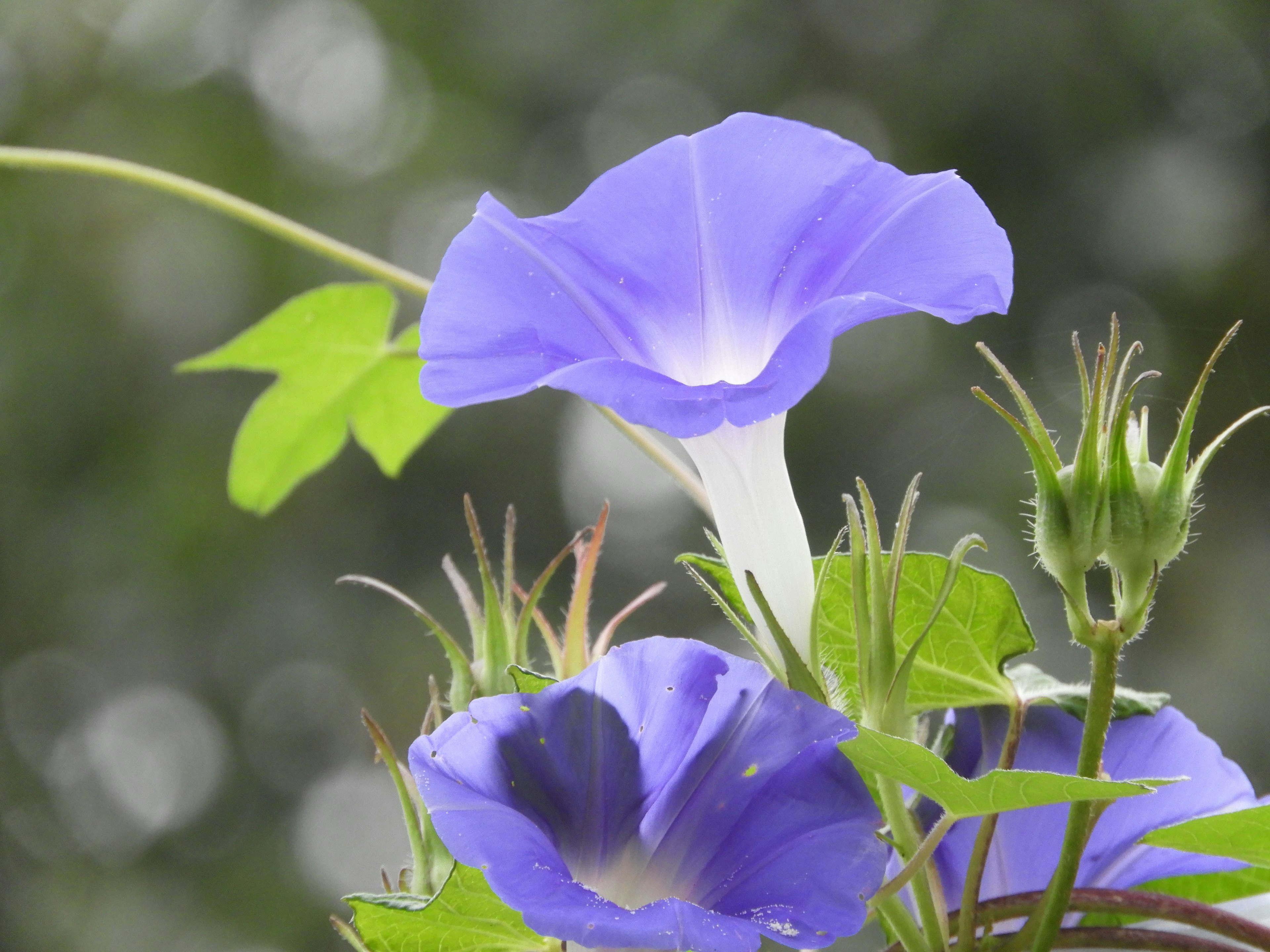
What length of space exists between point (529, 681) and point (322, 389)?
407 millimetres

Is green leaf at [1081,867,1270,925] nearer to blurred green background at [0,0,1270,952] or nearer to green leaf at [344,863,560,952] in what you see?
green leaf at [344,863,560,952]

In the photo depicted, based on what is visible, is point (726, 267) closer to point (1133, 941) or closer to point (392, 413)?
point (1133, 941)

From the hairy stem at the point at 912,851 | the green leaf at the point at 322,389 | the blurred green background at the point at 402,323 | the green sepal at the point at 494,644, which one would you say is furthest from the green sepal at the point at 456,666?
the blurred green background at the point at 402,323

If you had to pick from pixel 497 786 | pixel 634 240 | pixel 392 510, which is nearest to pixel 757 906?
pixel 497 786

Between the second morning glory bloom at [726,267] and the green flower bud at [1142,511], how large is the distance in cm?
5

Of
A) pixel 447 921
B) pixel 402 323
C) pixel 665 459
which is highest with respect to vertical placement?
pixel 402 323

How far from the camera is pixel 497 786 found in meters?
0.29

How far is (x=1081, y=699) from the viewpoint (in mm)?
374

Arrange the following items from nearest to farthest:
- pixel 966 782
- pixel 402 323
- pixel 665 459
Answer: pixel 966 782 < pixel 665 459 < pixel 402 323

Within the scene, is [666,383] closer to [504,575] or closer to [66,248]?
[504,575]

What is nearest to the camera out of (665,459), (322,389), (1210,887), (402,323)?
(1210,887)

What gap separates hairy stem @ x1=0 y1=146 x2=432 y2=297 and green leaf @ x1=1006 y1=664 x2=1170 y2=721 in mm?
290

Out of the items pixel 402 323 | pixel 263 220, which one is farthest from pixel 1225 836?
pixel 402 323

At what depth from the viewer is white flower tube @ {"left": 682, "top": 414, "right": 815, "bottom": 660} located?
33 centimetres
